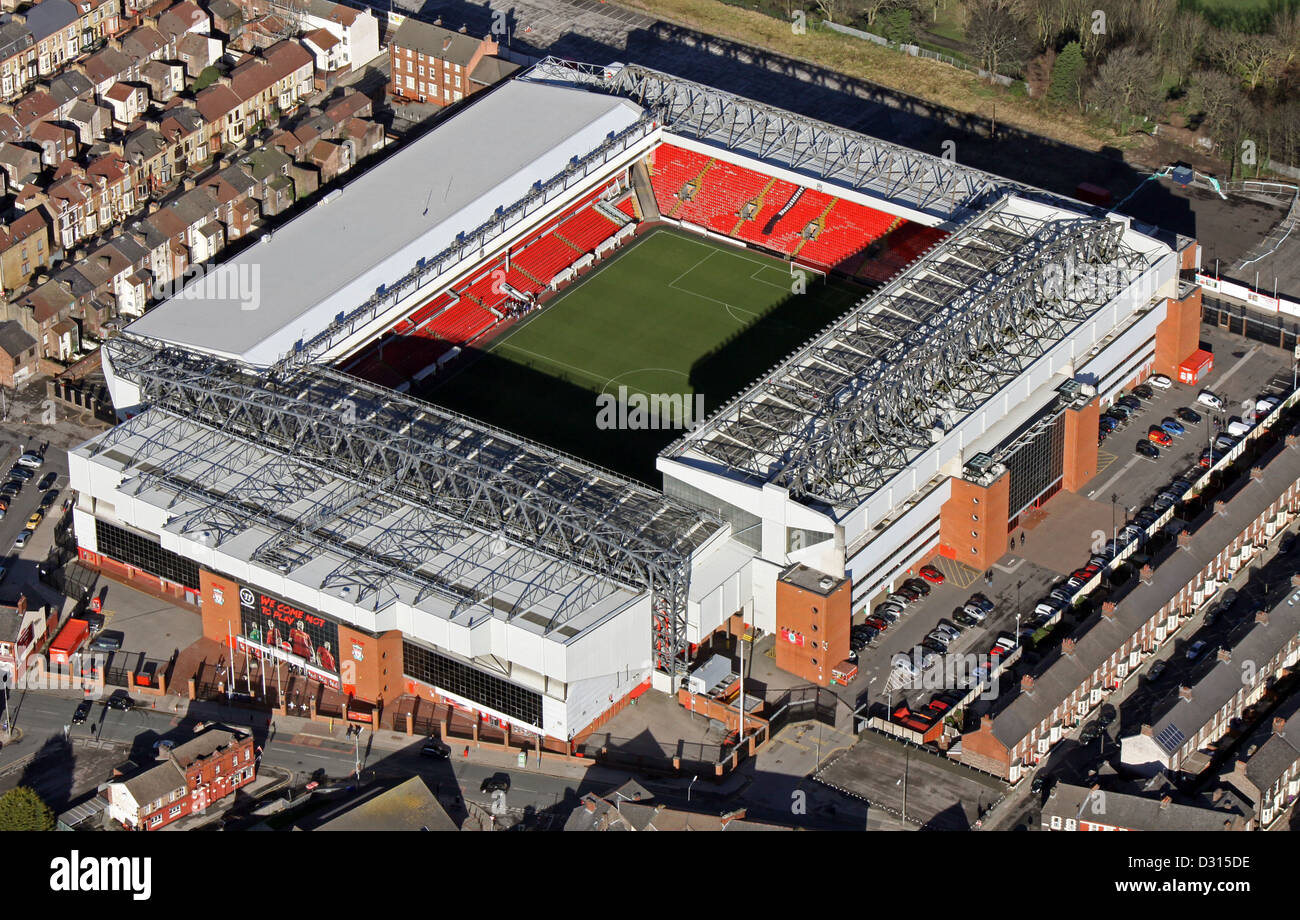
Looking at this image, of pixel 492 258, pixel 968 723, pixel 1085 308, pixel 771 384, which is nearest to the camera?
pixel 968 723

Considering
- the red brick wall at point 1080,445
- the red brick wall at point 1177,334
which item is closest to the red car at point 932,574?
Answer: the red brick wall at point 1080,445

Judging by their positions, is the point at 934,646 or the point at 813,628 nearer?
the point at 813,628

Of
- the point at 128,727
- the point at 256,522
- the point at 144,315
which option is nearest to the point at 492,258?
the point at 144,315

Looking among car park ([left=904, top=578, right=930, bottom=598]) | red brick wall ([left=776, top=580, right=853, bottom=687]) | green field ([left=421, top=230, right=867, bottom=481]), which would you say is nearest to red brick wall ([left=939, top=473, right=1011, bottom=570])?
car park ([left=904, top=578, right=930, bottom=598])

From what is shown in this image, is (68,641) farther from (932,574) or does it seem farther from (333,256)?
(932,574)

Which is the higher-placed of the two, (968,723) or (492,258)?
(492,258)

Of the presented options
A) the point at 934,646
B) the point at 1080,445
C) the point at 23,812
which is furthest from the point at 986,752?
the point at 23,812

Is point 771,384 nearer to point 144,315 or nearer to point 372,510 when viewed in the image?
point 372,510
